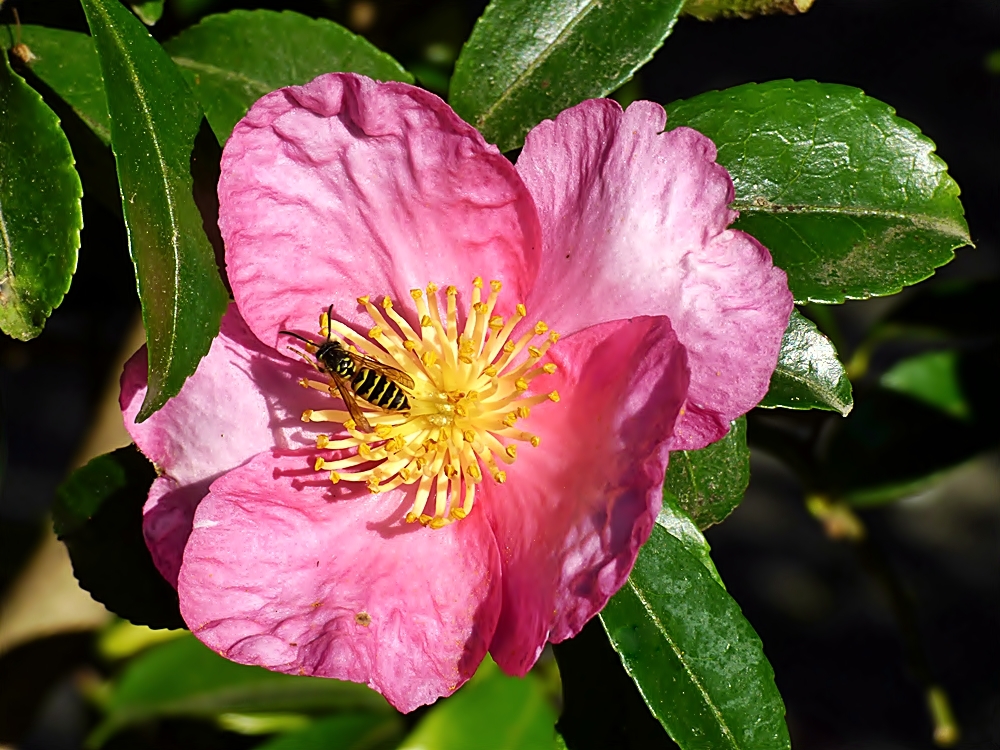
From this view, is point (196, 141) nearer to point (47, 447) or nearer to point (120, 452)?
point (120, 452)

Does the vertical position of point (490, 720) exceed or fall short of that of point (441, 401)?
it falls short

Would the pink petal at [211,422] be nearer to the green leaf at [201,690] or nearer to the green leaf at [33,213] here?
the green leaf at [33,213]

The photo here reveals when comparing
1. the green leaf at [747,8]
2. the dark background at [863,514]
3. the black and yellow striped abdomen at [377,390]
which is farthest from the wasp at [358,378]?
the dark background at [863,514]

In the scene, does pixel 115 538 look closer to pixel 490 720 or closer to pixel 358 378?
pixel 358 378

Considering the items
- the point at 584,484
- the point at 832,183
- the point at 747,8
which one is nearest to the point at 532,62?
the point at 747,8

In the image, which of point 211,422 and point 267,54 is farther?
point 267,54

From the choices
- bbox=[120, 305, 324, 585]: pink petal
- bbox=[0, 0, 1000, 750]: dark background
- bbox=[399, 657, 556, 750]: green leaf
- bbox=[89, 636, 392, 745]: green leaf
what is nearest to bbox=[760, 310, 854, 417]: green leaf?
bbox=[120, 305, 324, 585]: pink petal

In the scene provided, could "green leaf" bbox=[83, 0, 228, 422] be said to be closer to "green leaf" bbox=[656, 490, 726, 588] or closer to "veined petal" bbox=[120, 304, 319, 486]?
"veined petal" bbox=[120, 304, 319, 486]
